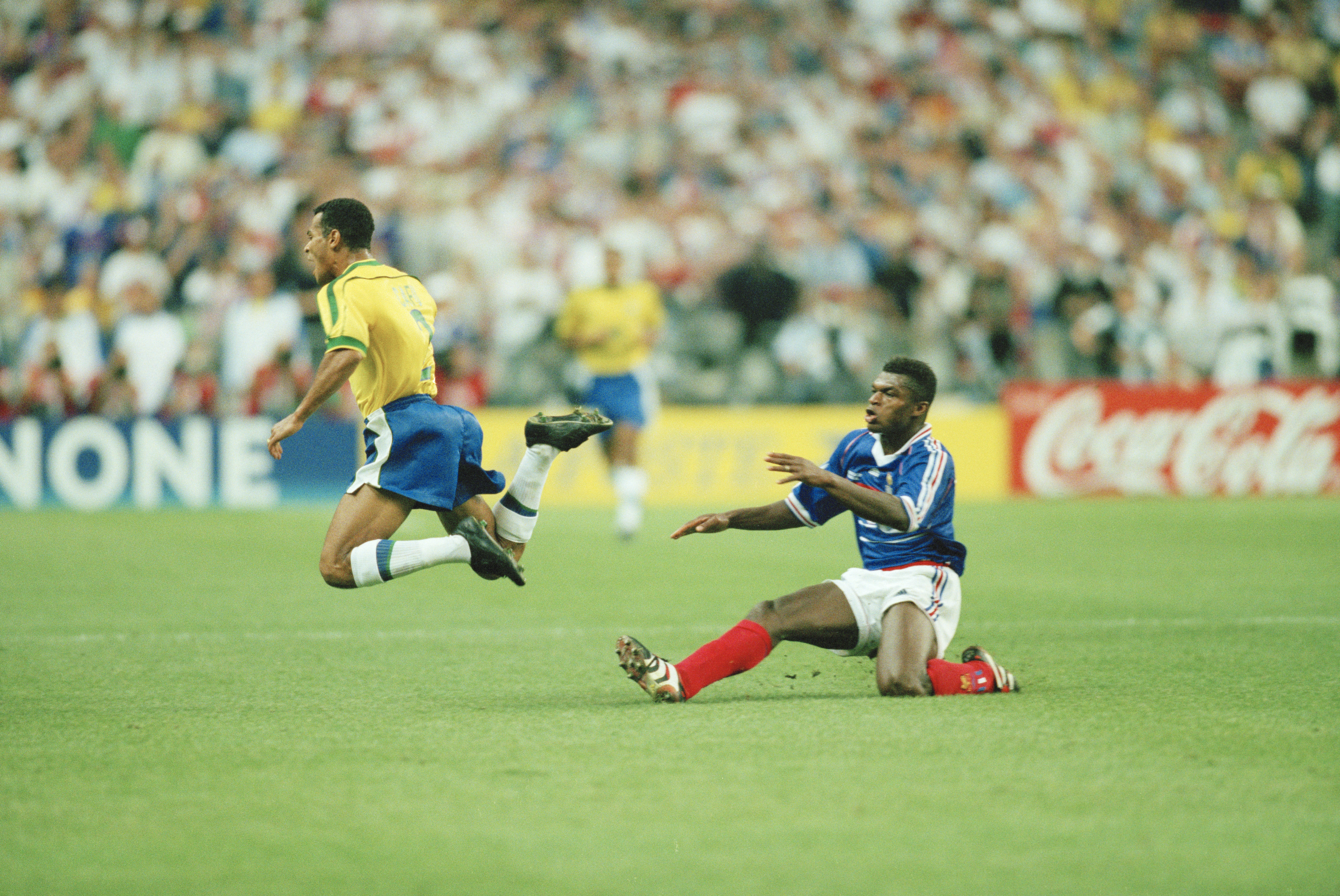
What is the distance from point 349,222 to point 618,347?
21.5ft

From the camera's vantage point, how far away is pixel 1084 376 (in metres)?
16.2

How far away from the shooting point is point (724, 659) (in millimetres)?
5367

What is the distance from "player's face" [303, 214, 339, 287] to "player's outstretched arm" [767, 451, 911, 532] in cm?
190

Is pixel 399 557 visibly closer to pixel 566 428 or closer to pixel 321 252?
pixel 566 428

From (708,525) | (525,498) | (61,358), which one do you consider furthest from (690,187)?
(708,525)

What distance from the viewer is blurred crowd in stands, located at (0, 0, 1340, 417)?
15.5 meters

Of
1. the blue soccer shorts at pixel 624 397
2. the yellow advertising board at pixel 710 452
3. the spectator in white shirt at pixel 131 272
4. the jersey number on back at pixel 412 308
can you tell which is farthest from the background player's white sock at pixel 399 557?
the spectator in white shirt at pixel 131 272

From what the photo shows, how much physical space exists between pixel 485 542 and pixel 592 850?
7.74 feet

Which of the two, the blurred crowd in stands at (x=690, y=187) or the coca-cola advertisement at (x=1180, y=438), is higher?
the blurred crowd in stands at (x=690, y=187)

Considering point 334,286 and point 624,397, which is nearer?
point 334,286

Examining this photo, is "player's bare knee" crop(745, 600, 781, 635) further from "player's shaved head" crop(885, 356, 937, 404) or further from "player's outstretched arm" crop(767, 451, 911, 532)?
"player's shaved head" crop(885, 356, 937, 404)

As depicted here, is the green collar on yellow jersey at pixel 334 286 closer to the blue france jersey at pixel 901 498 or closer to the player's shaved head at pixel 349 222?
the player's shaved head at pixel 349 222

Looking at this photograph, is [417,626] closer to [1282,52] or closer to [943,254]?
[943,254]

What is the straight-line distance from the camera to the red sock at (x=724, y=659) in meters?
5.36
